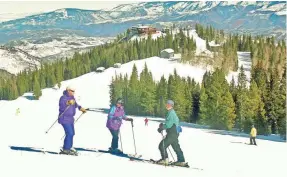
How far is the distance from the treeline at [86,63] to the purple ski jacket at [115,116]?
333ft

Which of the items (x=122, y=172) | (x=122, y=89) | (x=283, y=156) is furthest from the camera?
(x=122, y=89)

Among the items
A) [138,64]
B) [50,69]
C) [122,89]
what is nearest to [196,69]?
[138,64]

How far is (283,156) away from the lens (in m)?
22.2

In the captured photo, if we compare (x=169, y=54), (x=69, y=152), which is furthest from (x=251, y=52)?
(x=69, y=152)

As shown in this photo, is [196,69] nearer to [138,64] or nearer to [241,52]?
A: [138,64]

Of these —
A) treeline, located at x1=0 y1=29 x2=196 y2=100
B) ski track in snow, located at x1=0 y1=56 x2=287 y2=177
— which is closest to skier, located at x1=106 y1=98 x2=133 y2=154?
ski track in snow, located at x1=0 y1=56 x2=287 y2=177

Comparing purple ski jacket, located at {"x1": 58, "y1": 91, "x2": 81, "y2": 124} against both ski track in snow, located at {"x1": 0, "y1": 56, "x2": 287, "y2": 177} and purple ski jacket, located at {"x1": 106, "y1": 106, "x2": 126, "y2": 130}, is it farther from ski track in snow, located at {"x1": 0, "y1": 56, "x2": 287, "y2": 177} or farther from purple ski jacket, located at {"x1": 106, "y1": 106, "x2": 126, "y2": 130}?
purple ski jacket, located at {"x1": 106, "y1": 106, "x2": 126, "y2": 130}

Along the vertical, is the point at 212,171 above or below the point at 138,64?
above

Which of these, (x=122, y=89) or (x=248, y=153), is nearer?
(x=248, y=153)

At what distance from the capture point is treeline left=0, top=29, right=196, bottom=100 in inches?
4756

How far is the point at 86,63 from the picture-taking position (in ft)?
482

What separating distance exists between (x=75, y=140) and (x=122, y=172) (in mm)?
7788

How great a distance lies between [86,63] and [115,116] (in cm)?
12984

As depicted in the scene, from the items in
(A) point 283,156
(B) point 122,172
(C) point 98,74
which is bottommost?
(C) point 98,74
